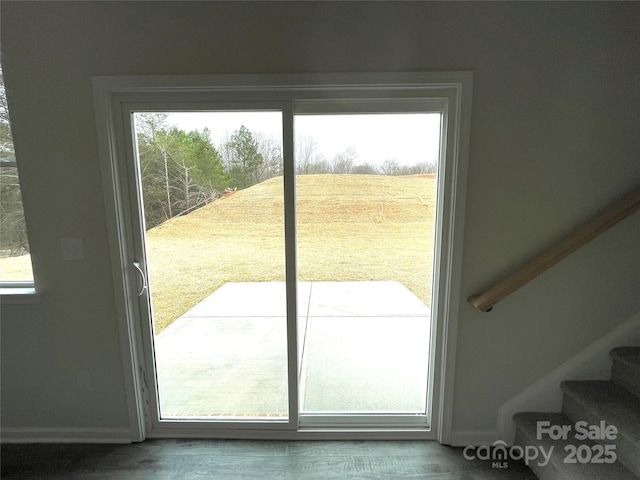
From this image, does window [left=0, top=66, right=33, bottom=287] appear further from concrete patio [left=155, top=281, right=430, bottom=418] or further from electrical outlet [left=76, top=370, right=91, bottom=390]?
concrete patio [left=155, top=281, right=430, bottom=418]

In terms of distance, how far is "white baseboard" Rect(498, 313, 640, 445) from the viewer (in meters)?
1.70

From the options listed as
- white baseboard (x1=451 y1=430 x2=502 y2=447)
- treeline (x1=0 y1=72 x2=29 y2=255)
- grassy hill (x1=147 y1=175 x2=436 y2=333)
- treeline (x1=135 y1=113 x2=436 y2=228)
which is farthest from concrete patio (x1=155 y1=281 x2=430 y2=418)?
treeline (x1=0 y1=72 x2=29 y2=255)

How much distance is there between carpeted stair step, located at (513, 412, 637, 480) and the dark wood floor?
0.12 meters

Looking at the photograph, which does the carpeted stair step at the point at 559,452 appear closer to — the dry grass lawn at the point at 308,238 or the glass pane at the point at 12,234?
the dry grass lawn at the point at 308,238

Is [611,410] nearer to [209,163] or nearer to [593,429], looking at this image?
[593,429]

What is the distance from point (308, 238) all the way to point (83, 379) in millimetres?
1540

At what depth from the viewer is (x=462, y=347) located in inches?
68.6

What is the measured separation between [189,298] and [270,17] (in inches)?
60.2

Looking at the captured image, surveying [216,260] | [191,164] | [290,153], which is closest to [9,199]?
[191,164]

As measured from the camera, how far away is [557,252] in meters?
1.54

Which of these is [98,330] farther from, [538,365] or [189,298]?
[538,365]

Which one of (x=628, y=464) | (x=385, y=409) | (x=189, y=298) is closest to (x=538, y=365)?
(x=628, y=464)

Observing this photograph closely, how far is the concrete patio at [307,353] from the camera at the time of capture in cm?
185

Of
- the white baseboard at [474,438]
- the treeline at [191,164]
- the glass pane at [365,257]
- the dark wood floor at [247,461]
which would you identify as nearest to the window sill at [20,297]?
the treeline at [191,164]
